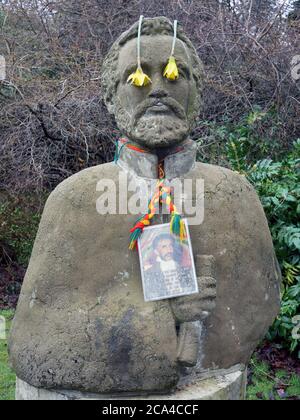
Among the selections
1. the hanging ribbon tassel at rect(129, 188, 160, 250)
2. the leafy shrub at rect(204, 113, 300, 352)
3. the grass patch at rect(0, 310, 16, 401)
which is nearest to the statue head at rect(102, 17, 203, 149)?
the hanging ribbon tassel at rect(129, 188, 160, 250)

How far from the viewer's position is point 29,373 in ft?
6.64

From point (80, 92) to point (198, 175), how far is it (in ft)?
14.3

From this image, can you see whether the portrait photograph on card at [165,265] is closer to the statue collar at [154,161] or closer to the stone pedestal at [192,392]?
the statue collar at [154,161]

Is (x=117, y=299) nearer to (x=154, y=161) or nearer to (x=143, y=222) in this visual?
(x=143, y=222)

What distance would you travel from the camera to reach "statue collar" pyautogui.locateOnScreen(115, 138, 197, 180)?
85.4 inches

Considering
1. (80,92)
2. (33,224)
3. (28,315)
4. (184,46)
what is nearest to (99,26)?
(80,92)

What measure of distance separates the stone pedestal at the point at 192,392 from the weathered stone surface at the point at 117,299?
0.05 m

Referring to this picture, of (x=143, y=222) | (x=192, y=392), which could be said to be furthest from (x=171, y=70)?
(x=192, y=392)

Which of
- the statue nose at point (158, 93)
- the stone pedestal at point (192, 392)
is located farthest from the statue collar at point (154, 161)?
the stone pedestal at point (192, 392)

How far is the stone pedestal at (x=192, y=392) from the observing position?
200cm

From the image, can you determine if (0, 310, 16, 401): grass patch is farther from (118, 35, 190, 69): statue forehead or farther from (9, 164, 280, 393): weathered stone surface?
(118, 35, 190, 69): statue forehead

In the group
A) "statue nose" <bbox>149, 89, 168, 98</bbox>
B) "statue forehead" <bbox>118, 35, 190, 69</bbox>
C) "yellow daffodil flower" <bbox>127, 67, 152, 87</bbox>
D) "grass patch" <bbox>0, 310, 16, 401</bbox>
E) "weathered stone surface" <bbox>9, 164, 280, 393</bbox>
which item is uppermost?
"statue forehead" <bbox>118, 35, 190, 69</bbox>

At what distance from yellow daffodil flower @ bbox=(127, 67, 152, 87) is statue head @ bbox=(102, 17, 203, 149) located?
0.03 metres

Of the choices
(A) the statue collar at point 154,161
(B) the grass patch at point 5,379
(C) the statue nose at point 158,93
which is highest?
(C) the statue nose at point 158,93
